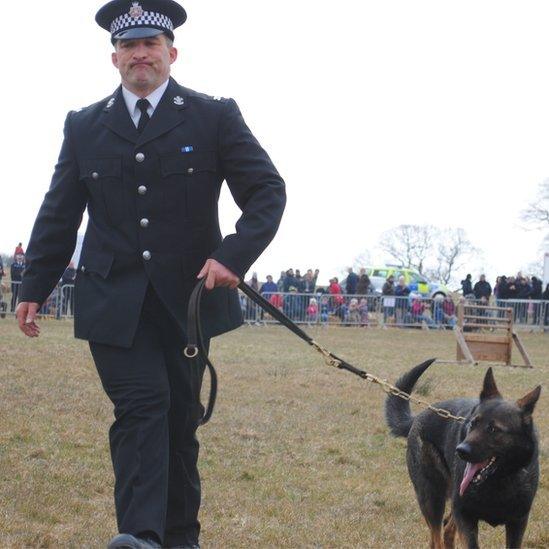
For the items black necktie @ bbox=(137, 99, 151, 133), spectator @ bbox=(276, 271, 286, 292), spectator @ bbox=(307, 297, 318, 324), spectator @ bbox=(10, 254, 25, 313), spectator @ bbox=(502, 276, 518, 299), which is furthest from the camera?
spectator @ bbox=(502, 276, 518, 299)

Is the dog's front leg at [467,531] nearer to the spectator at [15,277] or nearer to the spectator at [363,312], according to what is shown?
the spectator at [15,277]

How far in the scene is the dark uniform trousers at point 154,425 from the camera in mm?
4094

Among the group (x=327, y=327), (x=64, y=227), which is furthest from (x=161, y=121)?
(x=327, y=327)

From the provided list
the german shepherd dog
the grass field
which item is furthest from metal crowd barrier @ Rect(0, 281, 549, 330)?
the german shepherd dog

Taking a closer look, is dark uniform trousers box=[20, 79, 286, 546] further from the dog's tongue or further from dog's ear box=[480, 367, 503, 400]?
dog's ear box=[480, 367, 503, 400]

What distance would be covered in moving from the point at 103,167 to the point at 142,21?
0.60 m

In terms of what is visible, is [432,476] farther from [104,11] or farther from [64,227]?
[104,11]

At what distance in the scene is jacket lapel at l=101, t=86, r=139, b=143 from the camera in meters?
4.32

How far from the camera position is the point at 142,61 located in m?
4.27

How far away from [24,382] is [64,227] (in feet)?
22.3

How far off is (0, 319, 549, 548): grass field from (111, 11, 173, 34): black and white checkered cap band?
252 centimetres

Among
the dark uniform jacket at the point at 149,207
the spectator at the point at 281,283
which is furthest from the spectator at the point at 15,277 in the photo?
the dark uniform jacket at the point at 149,207

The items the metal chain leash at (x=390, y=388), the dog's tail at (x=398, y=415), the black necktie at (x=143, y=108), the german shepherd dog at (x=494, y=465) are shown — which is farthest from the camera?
the dog's tail at (x=398, y=415)

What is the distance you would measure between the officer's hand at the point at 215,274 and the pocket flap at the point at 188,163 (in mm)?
402
